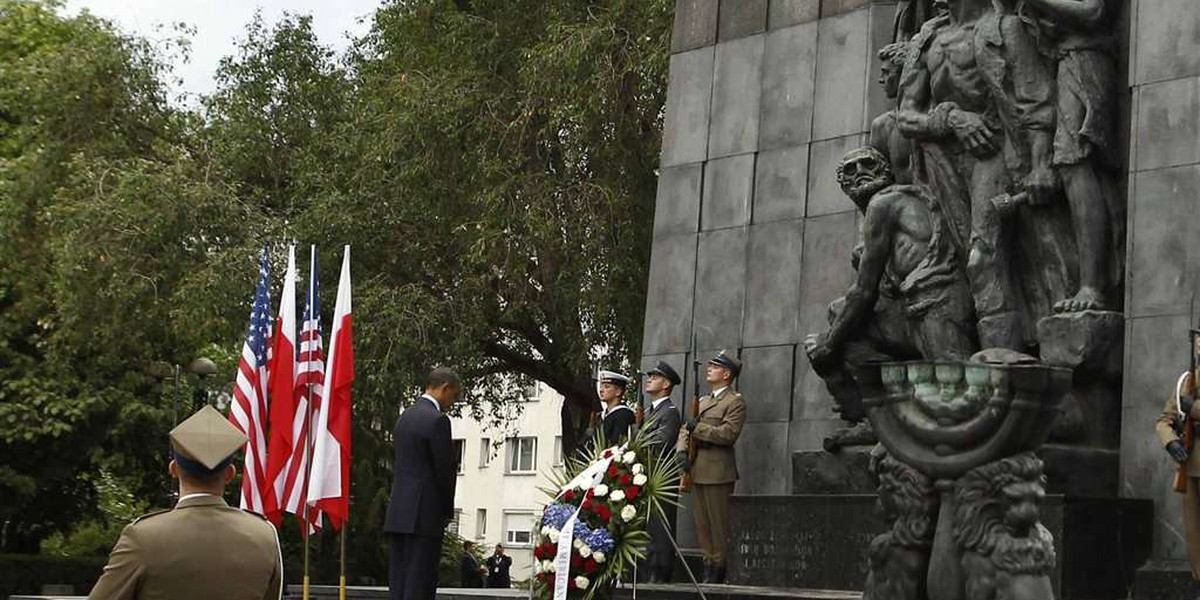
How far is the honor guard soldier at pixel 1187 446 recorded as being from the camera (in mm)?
12352

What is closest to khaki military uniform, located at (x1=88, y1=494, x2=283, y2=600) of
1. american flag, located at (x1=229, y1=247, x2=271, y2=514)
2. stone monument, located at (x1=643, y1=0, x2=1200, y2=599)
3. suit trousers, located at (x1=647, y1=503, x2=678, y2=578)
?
stone monument, located at (x1=643, y1=0, x2=1200, y2=599)

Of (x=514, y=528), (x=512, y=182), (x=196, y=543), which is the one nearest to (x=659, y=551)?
(x=196, y=543)

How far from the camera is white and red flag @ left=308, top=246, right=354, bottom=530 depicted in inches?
640

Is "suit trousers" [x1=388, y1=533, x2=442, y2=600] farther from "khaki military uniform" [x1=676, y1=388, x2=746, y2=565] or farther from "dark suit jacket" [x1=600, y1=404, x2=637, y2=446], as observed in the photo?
"dark suit jacket" [x1=600, y1=404, x2=637, y2=446]

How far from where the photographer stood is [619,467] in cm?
1405

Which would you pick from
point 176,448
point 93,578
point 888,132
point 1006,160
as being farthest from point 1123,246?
point 93,578

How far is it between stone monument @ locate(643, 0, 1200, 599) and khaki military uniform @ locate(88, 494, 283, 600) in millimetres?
6399

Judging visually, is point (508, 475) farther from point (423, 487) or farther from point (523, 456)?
point (423, 487)

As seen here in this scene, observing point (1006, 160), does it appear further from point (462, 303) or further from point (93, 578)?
point (93, 578)

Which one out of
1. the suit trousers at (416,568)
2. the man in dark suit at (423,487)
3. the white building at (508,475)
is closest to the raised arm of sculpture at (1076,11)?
the man in dark suit at (423,487)

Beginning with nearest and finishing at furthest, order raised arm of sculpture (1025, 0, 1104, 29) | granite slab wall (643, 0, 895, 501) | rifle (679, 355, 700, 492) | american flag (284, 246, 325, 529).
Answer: raised arm of sculpture (1025, 0, 1104, 29) → rifle (679, 355, 700, 492) → granite slab wall (643, 0, 895, 501) → american flag (284, 246, 325, 529)

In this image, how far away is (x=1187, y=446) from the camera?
12367 millimetres

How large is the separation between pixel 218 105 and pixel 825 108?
17.4m

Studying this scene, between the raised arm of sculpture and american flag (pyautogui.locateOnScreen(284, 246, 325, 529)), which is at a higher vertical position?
the raised arm of sculpture
